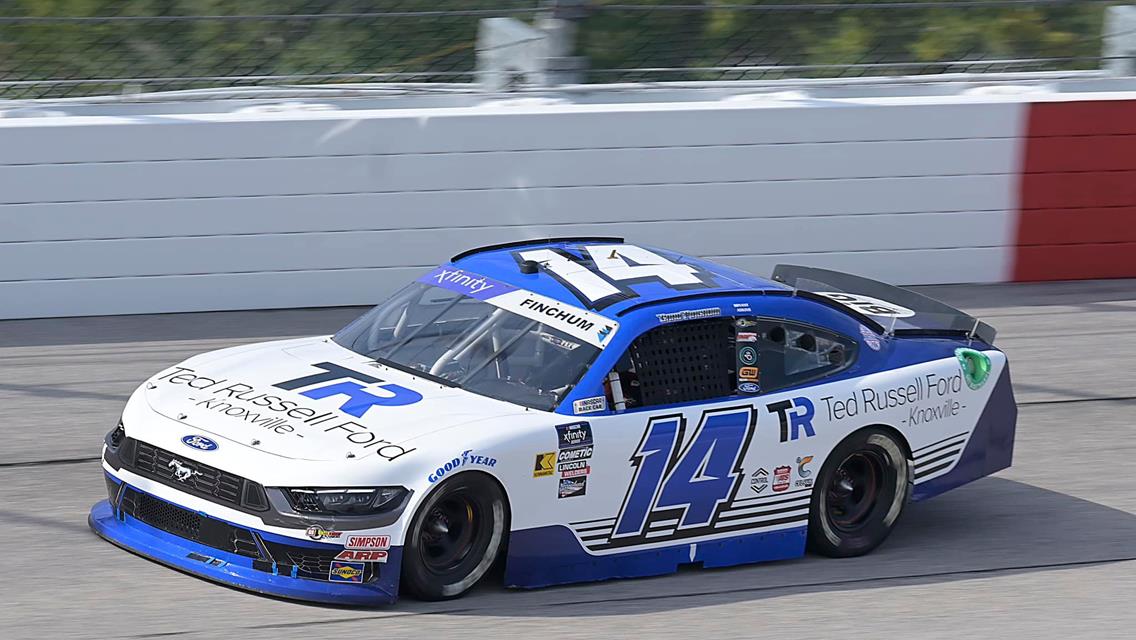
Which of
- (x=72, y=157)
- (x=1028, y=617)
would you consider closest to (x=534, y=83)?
(x=72, y=157)

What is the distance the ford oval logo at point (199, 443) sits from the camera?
566 cm

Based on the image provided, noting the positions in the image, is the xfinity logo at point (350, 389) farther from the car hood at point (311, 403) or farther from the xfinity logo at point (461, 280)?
the xfinity logo at point (461, 280)

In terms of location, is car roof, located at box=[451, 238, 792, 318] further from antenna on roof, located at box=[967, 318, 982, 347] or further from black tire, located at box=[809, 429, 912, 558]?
antenna on roof, located at box=[967, 318, 982, 347]

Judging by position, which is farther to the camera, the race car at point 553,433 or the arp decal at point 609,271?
the arp decal at point 609,271

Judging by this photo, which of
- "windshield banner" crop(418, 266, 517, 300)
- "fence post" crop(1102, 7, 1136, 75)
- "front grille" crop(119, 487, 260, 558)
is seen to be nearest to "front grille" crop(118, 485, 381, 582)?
"front grille" crop(119, 487, 260, 558)

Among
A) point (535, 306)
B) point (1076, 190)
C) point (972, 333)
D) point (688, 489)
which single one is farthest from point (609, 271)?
point (1076, 190)

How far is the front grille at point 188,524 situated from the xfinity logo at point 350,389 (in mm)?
626

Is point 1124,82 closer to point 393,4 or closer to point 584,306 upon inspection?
point 393,4

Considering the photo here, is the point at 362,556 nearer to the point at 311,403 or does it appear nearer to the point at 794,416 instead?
the point at 311,403

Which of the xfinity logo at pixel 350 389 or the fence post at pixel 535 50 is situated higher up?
the fence post at pixel 535 50

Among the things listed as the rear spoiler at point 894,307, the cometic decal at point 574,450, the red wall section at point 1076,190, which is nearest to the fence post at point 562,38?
the red wall section at point 1076,190

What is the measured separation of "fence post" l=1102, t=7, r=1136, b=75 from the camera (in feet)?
42.9

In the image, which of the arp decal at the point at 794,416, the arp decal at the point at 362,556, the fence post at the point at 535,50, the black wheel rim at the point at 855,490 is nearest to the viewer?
the arp decal at the point at 362,556

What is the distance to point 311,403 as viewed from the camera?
5.95 meters
